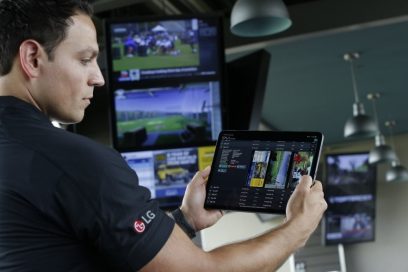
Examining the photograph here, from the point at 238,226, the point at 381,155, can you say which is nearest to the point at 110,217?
the point at 381,155

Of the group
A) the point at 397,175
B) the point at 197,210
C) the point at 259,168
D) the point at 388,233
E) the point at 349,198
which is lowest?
the point at 388,233

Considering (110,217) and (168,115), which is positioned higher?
(168,115)

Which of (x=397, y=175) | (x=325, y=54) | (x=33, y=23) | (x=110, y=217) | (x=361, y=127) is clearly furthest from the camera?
(x=397, y=175)

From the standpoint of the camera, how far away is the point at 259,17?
3957mm

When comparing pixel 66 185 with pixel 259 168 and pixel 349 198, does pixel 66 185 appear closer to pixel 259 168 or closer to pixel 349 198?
pixel 259 168

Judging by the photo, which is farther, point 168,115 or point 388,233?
point 388,233

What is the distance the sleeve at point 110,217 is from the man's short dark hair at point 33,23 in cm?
31

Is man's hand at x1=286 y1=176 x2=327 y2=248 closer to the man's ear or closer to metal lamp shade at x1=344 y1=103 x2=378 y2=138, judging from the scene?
the man's ear

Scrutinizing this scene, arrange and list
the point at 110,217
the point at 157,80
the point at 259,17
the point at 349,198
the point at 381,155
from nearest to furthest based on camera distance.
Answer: the point at 110,217 < the point at 157,80 < the point at 259,17 < the point at 381,155 < the point at 349,198

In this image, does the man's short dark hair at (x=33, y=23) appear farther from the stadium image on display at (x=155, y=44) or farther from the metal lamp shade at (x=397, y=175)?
the metal lamp shade at (x=397, y=175)

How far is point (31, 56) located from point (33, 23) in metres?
0.07

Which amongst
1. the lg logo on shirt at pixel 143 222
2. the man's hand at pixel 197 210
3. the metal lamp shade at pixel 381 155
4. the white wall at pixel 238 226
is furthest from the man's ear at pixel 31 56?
the metal lamp shade at pixel 381 155

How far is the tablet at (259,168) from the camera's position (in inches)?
63.6

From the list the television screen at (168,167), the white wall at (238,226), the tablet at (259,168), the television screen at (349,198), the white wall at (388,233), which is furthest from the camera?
the white wall at (388,233)
